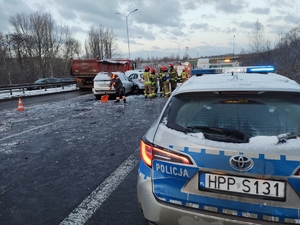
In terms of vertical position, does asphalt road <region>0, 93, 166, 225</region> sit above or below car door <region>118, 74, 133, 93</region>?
below

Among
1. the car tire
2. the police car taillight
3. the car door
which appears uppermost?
the police car taillight

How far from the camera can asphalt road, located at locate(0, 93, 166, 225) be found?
2945mm

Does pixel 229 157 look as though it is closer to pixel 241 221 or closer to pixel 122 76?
pixel 241 221

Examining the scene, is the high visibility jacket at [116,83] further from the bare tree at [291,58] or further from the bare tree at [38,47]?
the bare tree at [38,47]

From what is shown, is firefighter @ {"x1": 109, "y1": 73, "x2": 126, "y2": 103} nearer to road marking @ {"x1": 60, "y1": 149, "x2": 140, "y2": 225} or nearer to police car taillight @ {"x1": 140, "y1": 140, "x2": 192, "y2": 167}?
road marking @ {"x1": 60, "y1": 149, "x2": 140, "y2": 225}

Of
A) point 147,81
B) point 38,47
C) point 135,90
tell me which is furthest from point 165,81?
point 38,47

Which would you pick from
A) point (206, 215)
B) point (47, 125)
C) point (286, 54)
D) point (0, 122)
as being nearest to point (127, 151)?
point (206, 215)

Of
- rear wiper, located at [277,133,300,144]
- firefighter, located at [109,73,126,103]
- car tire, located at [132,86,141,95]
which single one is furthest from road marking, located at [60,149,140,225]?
car tire, located at [132,86,141,95]

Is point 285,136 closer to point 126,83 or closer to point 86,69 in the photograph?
point 126,83

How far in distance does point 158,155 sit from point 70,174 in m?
2.60

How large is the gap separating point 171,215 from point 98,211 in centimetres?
133

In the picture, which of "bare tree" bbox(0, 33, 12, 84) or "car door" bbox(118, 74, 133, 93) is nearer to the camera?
"car door" bbox(118, 74, 133, 93)

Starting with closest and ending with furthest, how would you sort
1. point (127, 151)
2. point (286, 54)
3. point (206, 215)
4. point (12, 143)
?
point (206, 215)
point (127, 151)
point (12, 143)
point (286, 54)

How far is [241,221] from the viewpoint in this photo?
180 cm
